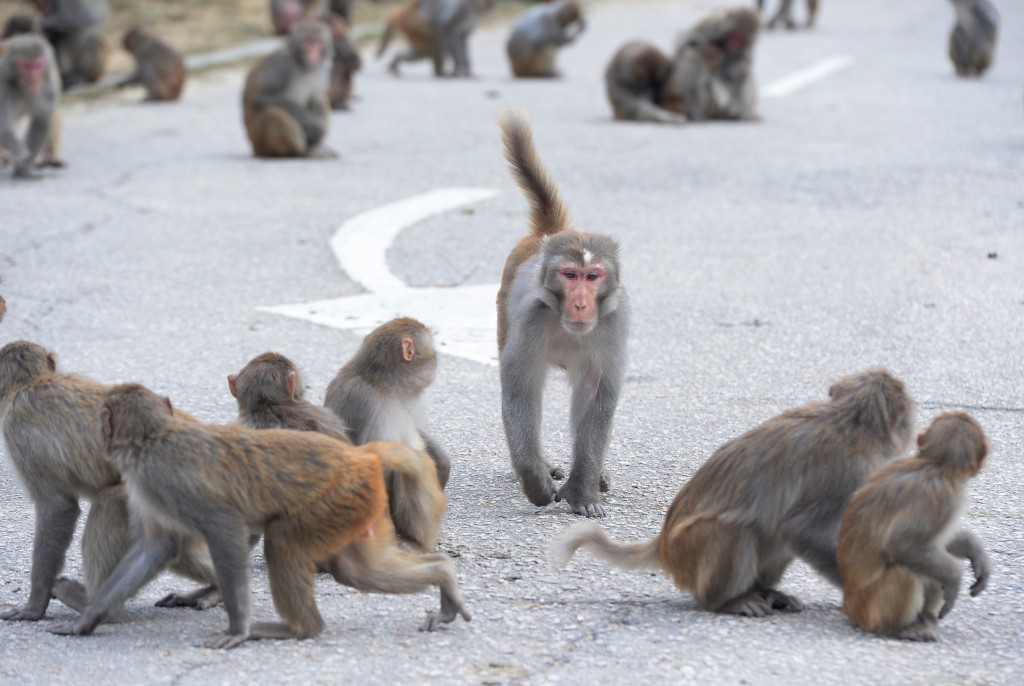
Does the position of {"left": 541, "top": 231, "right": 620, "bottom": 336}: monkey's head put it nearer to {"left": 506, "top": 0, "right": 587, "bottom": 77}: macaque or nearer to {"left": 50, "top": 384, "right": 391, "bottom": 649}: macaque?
{"left": 50, "top": 384, "right": 391, "bottom": 649}: macaque

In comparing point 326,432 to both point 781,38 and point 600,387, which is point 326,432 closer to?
point 600,387

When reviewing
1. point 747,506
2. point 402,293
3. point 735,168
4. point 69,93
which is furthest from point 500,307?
point 69,93

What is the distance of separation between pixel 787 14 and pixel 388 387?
1876cm

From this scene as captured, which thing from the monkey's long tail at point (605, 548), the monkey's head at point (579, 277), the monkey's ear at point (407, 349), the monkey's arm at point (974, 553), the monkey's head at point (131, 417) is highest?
the monkey's head at point (579, 277)

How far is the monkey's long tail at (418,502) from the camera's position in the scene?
3.97 m

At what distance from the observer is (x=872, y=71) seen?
55.8ft

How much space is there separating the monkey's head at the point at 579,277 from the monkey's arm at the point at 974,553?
4.33 feet

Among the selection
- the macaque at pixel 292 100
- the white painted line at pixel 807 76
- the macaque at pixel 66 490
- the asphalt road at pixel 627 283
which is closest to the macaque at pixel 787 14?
the white painted line at pixel 807 76

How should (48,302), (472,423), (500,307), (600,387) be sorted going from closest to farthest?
(600,387), (500,307), (472,423), (48,302)

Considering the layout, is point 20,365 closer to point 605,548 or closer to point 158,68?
point 605,548

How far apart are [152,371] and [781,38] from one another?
16588mm

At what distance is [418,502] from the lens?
4.01 m

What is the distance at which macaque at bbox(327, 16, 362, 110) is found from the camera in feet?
44.8

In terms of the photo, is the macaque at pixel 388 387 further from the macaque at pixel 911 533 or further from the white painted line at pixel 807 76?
the white painted line at pixel 807 76
